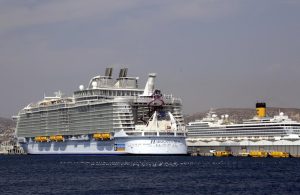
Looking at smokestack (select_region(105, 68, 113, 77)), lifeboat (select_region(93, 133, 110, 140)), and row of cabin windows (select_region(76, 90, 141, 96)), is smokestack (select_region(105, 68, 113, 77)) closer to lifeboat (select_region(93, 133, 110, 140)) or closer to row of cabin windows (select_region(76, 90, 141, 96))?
row of cabin windows (select_region(76, 90, 141, 96))

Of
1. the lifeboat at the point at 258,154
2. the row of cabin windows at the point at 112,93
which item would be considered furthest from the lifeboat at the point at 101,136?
the lifeboat at the point at 258,154

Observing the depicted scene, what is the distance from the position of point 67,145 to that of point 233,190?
267 feet

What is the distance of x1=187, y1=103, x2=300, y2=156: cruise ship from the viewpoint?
140750 millimetres

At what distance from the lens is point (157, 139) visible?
113 metres

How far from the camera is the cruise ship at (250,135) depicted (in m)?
141

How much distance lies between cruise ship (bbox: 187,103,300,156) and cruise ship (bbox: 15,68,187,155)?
23.8 meters

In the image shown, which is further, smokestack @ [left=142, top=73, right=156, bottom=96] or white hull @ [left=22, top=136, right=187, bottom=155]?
smokestack @ [left=142, top=73, right=156, bottom=96]

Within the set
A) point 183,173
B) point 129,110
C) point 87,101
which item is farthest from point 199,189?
point 87,101

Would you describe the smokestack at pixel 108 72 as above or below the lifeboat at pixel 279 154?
above

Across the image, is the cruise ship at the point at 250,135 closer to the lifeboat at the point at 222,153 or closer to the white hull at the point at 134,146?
the lifeboat at the point at 222,153

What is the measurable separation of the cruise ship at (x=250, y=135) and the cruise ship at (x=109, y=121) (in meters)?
23.8

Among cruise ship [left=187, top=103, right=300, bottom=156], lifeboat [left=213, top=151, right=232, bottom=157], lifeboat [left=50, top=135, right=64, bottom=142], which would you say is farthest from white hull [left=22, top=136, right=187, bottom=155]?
cruise ship [left=187, top=103, right=300, bottom=156]

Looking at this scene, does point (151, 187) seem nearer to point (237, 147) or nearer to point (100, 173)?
point (100, 173)

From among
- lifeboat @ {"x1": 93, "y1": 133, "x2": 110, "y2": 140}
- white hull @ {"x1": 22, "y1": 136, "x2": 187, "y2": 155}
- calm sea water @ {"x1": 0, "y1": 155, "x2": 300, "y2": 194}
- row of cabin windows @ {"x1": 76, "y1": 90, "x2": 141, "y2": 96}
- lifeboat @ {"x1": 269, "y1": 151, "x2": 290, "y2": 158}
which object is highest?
row of cabin windows @ {"x1": 76, "y1": 90, "x2": 141, "y2": 96}
